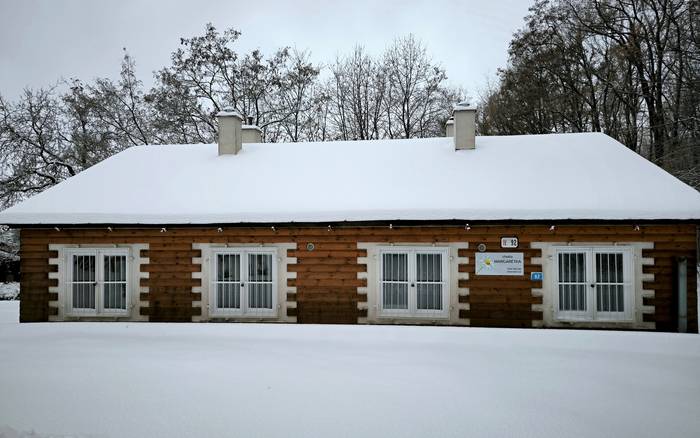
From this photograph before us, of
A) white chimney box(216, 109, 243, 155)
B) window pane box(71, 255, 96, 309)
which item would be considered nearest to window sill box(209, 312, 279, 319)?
window pane box(71, 255, 96, 309)

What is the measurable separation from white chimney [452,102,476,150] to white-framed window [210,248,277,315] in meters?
6.52

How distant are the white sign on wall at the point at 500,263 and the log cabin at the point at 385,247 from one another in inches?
0.9

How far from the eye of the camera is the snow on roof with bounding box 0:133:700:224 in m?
10.0

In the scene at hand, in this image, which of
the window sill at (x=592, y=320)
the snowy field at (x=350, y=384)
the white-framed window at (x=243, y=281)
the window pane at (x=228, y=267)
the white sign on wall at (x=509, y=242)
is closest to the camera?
the snowy field at (x=350, y=384)

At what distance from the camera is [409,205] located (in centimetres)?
1030

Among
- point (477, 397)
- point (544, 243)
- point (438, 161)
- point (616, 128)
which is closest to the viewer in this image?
point (477, 397)

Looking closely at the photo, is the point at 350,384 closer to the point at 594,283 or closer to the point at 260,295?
the point at 260,295

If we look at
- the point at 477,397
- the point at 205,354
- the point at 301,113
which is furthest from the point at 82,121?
the point at 477,397

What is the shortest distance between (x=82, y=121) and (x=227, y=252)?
18.7 meters

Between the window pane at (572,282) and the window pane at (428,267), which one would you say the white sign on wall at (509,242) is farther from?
the window pane at (428,267)

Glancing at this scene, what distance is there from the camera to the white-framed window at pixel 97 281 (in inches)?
440

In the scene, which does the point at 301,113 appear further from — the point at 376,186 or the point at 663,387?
the point at 663,387

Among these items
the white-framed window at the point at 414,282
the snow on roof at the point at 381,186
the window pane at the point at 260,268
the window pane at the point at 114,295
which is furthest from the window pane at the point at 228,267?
the white-framed window at the point at 414,282

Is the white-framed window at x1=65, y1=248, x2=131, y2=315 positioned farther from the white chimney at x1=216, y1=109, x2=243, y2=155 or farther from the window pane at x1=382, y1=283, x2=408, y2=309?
the window pane at x1=382, y1=283, x2=408, y2=309
